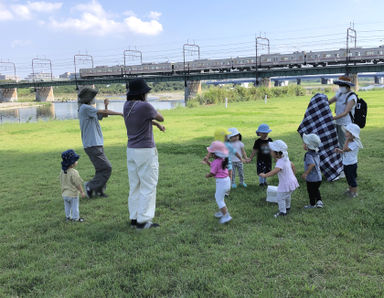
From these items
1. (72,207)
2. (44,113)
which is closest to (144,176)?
(72,207)

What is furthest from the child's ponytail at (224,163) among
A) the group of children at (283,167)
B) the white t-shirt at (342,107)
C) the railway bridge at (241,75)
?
the railway bridge at (241,75)

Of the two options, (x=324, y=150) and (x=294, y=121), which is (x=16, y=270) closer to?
(x=324, y=150)

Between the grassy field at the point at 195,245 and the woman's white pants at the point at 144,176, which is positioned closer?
the grassy field at the point at 195,245

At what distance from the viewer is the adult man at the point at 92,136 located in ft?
18.7

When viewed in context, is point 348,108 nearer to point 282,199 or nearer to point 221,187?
point 282,199

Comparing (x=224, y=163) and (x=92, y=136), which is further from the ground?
(x=92, y=136)

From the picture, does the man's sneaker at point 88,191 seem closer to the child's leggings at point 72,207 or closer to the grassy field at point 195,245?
the grassy field at point 195,245

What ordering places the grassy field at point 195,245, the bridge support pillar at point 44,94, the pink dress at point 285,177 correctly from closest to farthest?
1. the grassy field at point 195,245
2. the pink dress at point 285,177
3. the bridge support pillar at point 44,94

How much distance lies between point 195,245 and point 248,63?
56.7 meters

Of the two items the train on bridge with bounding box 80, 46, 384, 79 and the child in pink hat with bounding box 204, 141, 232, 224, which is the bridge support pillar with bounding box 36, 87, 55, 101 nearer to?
the train on bridge with bounding box 80, 46, 384, 79

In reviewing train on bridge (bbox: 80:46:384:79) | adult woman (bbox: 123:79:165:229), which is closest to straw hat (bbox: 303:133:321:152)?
adult woman (bbox: 123:79:165:229)

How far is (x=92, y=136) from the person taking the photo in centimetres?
592

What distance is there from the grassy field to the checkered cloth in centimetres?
33

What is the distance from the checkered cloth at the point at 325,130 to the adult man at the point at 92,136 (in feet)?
12.8
